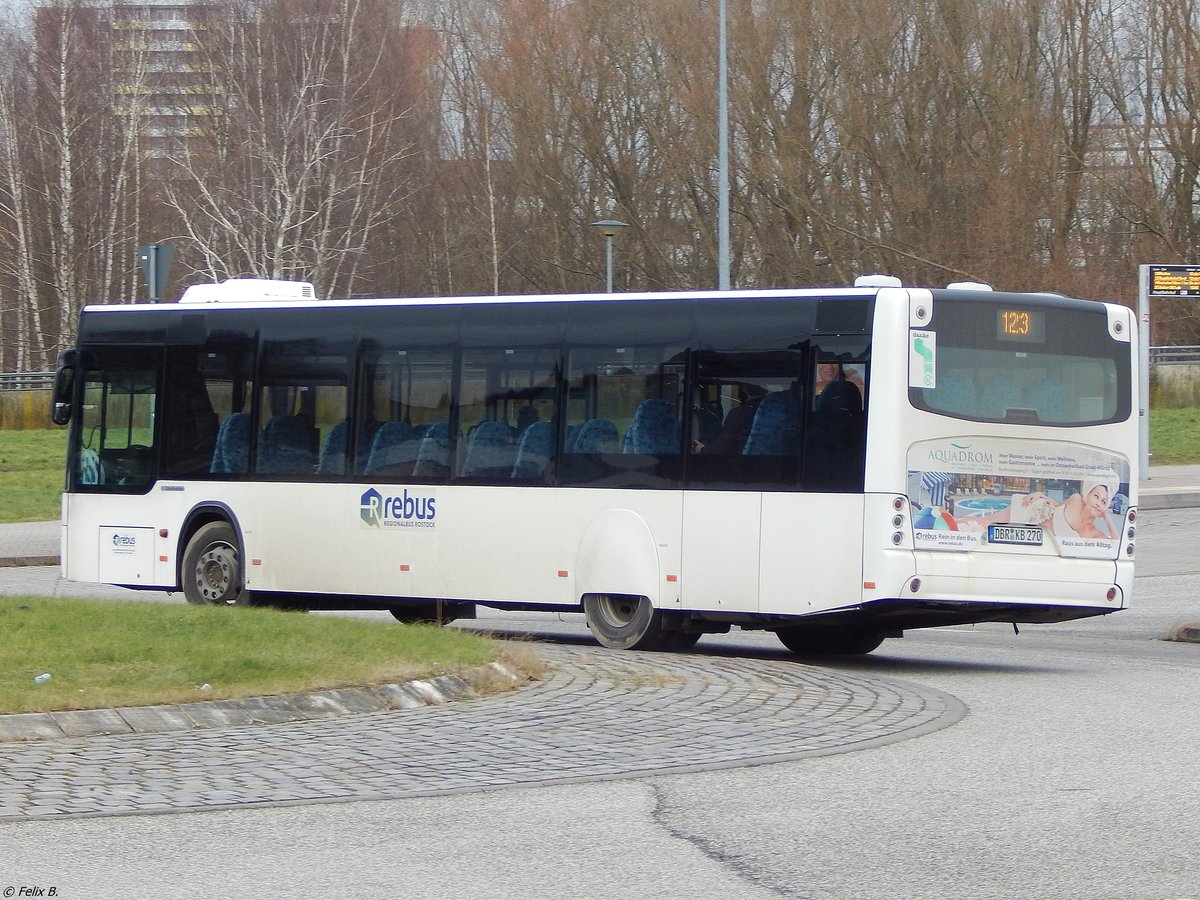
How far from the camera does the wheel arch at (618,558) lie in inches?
575

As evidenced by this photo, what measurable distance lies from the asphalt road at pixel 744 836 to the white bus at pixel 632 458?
3482 millimetres

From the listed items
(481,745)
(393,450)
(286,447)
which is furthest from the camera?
(286,447)

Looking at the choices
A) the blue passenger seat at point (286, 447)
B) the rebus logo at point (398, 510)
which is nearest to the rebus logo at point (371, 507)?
the rebus logo at point (398, 510)

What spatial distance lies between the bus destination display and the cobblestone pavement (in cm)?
304

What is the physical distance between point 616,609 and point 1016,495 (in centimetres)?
329

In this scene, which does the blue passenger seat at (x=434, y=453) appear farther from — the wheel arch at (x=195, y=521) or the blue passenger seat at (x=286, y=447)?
the wheel arch at (x=195, y=521)

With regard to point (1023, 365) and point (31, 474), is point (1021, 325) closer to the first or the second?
point (1023, 365)

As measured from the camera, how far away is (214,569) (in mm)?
17375

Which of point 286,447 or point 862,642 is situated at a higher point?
point 286,447

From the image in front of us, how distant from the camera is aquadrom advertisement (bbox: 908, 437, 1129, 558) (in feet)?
43.8

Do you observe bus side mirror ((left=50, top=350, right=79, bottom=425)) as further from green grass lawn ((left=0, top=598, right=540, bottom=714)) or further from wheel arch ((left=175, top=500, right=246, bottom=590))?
green grass lawn ((left=0, top=598, right=540, bottom=714))

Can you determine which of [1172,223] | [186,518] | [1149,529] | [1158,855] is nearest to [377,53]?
[1172,223]

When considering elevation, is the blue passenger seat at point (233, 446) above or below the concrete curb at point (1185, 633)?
above

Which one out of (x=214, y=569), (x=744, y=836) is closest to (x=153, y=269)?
(x=214, y=569)
